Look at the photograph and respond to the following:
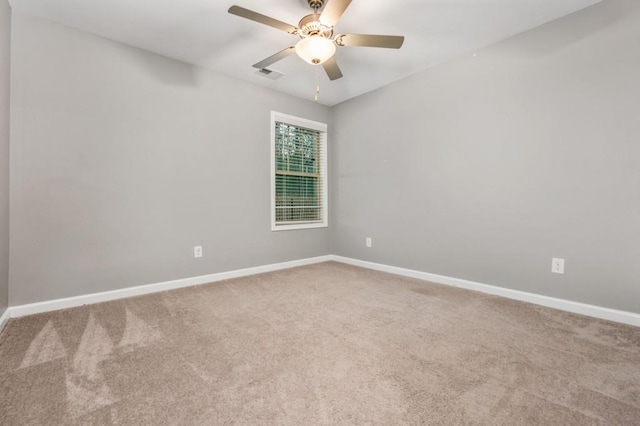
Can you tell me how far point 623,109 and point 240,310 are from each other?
321cm

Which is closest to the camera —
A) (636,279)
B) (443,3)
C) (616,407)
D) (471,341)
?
(616,407)

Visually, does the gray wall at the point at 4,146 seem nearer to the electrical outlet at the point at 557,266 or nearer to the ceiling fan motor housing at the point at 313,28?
the ceiling fan motor housing at the point at 313,28

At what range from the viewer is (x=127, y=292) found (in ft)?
8.41

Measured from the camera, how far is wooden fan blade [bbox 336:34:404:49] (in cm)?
193

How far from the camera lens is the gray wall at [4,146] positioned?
1928mm

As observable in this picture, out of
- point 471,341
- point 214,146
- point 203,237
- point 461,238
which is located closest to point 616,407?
point 471,341

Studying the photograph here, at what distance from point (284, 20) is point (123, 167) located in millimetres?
1923

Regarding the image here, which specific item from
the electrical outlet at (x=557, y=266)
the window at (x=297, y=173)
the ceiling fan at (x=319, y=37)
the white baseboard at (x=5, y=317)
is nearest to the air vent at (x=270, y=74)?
the window at (x=297, y=173)

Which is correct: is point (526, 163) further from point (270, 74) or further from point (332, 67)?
point (270, 74)

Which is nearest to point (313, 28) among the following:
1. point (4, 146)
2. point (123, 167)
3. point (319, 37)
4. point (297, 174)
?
point (319, 37)

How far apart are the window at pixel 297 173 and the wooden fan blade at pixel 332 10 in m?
1.87

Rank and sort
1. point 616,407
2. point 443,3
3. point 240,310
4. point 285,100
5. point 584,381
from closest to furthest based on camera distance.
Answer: point 616,407, point 584,381, point 443,3, point 240,310, point 285,100

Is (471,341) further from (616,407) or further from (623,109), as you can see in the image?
(623,109)

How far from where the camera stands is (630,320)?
1960mm
